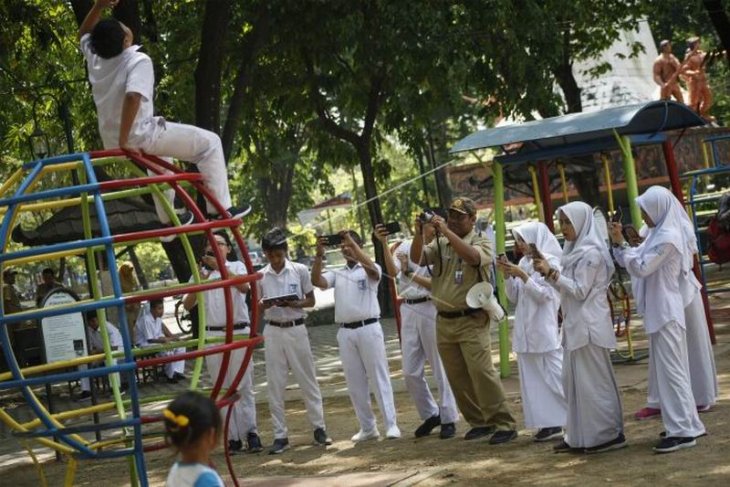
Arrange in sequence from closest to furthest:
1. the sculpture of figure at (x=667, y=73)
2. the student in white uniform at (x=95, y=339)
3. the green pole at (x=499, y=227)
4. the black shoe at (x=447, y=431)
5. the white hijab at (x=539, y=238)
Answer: the white hijab at (x=539, y=238), the black shoe at (x=447, y=431), the green pole at (x=499, y=227), the student in white uniform at (x=95, y=339), the sculpture of figure at (x=667, y=73)

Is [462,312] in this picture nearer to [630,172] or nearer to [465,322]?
[465,322]

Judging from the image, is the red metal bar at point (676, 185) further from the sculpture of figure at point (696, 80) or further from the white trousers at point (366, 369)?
the sculpture of figure at point (696, 80)

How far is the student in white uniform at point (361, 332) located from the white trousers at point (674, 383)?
106 inches

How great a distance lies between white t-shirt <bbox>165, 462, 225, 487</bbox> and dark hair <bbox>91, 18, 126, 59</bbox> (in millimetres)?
2661

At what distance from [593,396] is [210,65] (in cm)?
931

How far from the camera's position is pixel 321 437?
11406 millimetres

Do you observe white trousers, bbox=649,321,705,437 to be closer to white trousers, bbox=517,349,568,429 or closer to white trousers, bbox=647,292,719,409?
white trousers, bbox=647,292,719,409

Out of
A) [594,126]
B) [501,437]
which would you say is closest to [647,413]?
[501,437]

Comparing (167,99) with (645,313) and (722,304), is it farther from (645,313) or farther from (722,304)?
(645,313)

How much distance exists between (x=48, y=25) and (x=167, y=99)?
94.9 inches

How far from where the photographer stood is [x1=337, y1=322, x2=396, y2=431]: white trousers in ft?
36.8

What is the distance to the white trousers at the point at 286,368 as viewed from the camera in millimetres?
11375

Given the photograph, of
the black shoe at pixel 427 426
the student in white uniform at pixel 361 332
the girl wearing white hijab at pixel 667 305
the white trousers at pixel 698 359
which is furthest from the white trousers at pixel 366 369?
the girl wearing white hijab at pixel 667 305

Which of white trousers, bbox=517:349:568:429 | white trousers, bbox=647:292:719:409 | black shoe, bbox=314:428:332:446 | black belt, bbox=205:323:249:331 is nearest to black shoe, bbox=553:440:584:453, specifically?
white trousers, bbox=517:349:568:429
